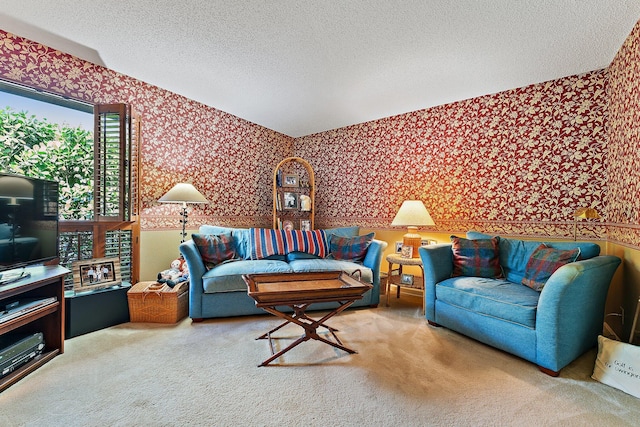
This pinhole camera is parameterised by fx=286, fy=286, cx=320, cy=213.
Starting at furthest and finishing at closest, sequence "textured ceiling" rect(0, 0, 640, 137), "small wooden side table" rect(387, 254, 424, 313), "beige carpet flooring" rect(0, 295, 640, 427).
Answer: "small wooden side table" rect(387, 254, 424, 313) → "textured ceiling" rect(0, 0, 640, 137) → "beige carpet flooring" rect(0, 295, 640, 427)

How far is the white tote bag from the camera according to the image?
1648 mm

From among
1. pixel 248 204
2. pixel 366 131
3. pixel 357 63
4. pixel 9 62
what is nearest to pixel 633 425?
pixel 357 63

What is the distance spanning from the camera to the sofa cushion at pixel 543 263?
85.4 inches

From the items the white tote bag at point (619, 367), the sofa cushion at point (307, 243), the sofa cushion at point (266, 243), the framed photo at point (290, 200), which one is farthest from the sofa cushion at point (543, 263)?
the framed photo at point (290, 200)

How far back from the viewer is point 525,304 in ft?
6.48

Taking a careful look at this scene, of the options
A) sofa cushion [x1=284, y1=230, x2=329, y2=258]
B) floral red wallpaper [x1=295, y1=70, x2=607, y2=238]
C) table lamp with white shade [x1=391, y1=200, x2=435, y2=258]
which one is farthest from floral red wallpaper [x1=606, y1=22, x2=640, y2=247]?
sofa cushion [x1=284, y1=230, x2=329, y2=258]

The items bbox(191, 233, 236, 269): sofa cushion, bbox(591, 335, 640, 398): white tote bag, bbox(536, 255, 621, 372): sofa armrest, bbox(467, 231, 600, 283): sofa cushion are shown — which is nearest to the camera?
bbox(591, 335, 640, 398): white tote bag

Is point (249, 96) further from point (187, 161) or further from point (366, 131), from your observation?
point (366, 131)

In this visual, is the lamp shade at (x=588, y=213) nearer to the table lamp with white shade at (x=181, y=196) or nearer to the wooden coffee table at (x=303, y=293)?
the wooden coffee table at (x=303, y=293)

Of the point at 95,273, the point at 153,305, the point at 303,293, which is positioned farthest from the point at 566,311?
the point at 95,273

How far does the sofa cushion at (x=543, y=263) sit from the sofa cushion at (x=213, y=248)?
2.78 meters

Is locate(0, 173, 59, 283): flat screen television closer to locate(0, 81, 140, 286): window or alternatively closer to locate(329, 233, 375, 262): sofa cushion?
locate(0, 81, 140, 286): window

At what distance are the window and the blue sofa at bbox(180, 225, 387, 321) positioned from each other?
713 millimetres

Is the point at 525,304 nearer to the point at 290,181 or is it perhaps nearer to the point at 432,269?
the point at 432,269
